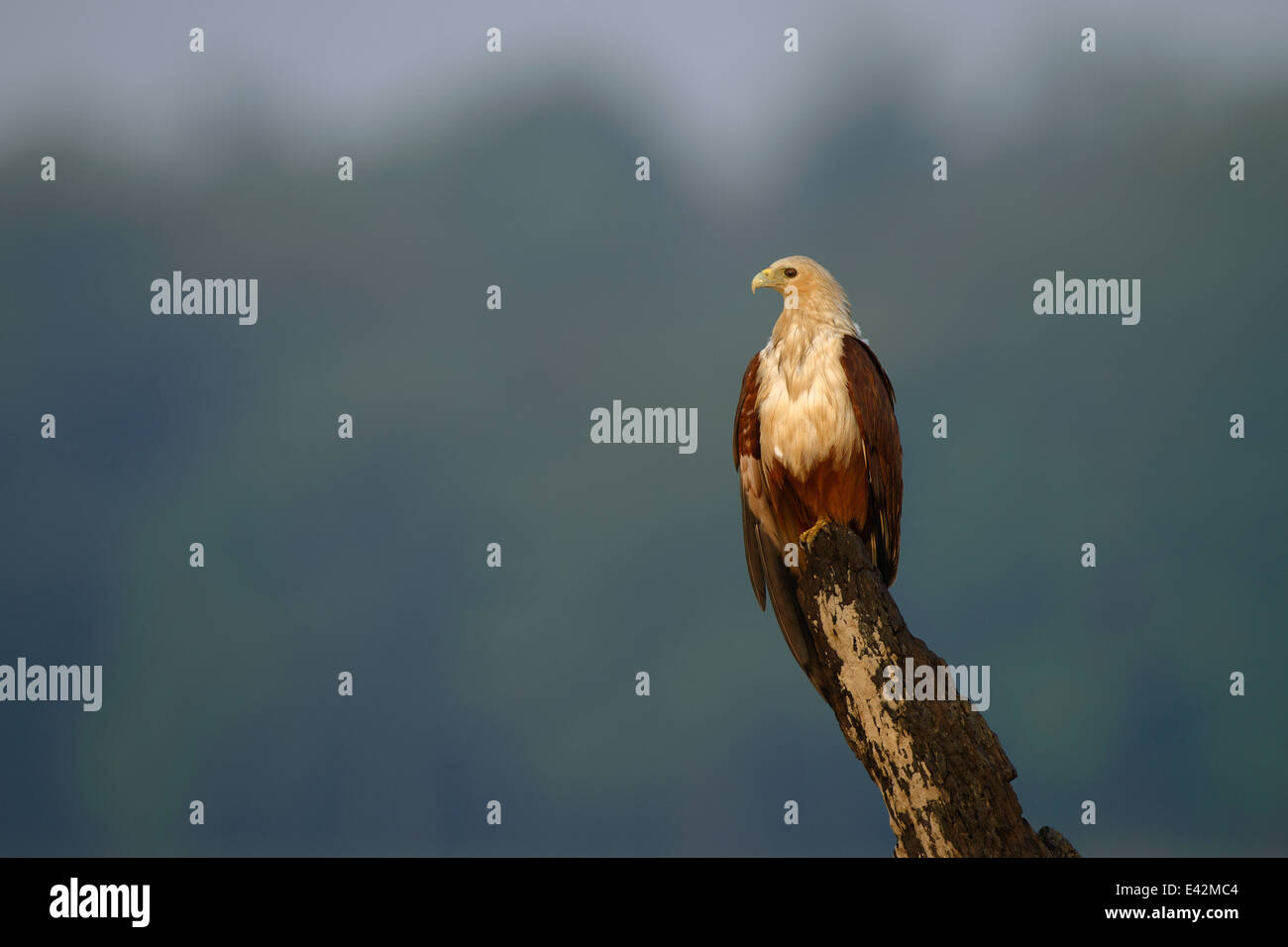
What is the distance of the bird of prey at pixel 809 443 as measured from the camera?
568 cm

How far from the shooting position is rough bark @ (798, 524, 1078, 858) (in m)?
4.51

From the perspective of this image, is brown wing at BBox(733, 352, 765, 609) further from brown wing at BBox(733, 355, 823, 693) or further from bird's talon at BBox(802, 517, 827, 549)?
bird's talon at BBox(802, 517, 827, 549)

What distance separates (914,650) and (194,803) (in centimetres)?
769

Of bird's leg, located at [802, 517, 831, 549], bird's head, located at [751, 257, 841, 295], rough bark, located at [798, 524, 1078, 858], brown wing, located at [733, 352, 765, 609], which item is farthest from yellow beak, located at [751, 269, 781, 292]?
rough bark, located at [798, 524, 1078, 858]

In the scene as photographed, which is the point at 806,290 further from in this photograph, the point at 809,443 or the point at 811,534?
the point at 811,534

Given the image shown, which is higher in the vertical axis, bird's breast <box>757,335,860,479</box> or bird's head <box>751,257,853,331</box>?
bird's head <box>751,257,853,331</box>

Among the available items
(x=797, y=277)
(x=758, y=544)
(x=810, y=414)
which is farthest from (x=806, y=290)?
(x=758, y=544)

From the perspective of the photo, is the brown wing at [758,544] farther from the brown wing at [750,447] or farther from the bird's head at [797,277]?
the bird's head at [797,277]

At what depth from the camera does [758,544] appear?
19.9ft

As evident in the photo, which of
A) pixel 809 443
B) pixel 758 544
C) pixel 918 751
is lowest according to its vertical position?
pixel 918 751

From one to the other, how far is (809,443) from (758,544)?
2.33 feet

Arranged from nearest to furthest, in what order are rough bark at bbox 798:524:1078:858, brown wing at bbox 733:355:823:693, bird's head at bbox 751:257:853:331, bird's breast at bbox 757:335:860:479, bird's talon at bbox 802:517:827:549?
rough bark at bbox 798:524:1078:858 < bird's talon at bbox 802:517:827:549 < bird's breast at bbox 757:335:860:479 < brown wing at bbox 733:355:823:693 < bird's head at bbox 751:257:853:331
